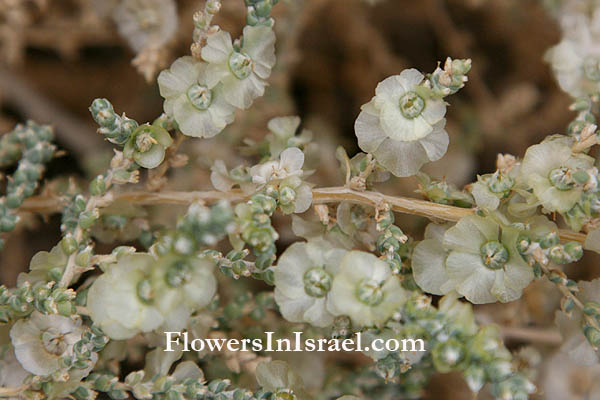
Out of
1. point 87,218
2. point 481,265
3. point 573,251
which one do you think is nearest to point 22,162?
point 87,218

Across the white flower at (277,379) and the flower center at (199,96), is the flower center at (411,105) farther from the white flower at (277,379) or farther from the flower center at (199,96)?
the white flower at (277,379)

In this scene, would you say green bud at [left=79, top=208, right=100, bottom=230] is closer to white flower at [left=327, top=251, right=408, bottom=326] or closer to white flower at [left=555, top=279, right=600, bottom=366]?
white flower at [left=327, top=251, right=408, bottom=326]

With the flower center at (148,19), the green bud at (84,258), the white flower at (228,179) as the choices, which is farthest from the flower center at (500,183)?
the flower center at (148,19)

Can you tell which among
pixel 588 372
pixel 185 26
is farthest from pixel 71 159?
pixel 588 372

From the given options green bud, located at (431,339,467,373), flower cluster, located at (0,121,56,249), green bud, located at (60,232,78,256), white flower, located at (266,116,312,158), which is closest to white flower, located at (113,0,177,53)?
flower cluster, located at (0,121,56,249)

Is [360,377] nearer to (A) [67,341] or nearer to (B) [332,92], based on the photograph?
(A) [67,341]

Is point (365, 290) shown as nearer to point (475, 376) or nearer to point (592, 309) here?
point (475, 376)
